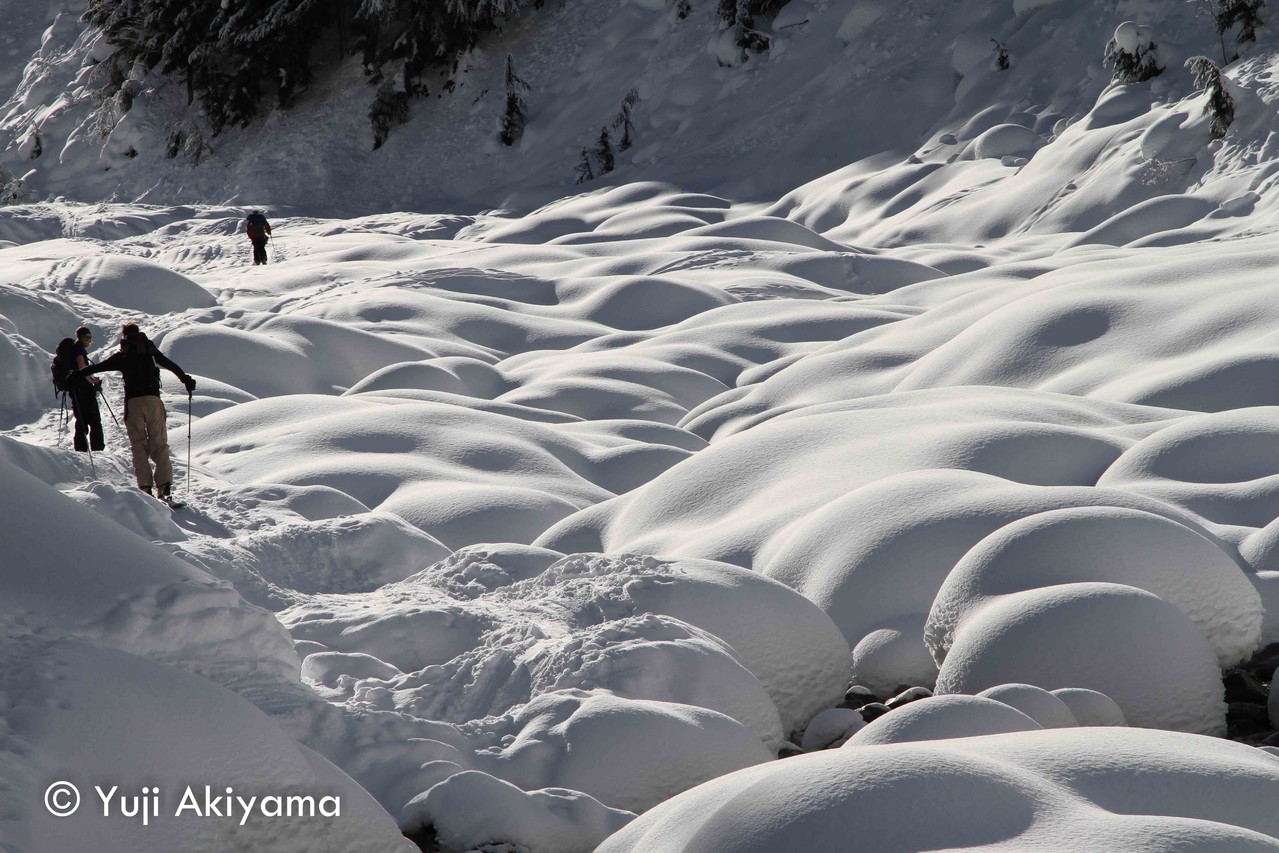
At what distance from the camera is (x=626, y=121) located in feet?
70.9

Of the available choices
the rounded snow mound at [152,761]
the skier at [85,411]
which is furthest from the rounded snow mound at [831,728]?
the skier at [85,411]

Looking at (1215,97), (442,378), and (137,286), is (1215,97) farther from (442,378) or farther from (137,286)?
(137,286)

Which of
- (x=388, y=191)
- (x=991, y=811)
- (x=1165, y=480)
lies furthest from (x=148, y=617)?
(x=388, y=191)

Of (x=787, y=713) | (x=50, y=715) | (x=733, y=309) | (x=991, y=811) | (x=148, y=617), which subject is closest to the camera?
(x=991, y=811)

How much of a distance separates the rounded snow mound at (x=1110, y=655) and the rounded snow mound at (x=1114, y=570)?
23 centimetres

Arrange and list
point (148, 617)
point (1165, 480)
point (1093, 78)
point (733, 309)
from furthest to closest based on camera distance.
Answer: point (1093, 78) < point (733, 309) < point (1165, 480) < point (148, 617)

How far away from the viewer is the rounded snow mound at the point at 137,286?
13070mm

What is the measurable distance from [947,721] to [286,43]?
81.5ft

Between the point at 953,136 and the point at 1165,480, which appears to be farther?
the point at 953,136

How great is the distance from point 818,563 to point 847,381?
3.92 meters

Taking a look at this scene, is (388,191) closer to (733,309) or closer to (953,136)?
(953,136)

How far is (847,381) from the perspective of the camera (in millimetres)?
9039

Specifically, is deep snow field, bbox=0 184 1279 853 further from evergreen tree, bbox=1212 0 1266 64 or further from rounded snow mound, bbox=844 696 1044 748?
evergreen tree, bbox=1212 0 1266 64

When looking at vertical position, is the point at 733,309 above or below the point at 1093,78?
below
